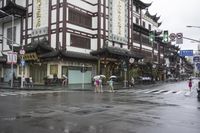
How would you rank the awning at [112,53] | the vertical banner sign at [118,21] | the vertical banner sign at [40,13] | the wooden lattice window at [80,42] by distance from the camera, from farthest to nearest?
the vertical banner sign at [118,21] → the awning at [112,53] → the vertical banner sign at [40,13] → the wooden lattice window at [80,42]

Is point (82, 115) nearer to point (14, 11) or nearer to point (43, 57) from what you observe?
point (43, 57)

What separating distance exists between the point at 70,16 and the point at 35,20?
6448mm

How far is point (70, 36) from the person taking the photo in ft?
153

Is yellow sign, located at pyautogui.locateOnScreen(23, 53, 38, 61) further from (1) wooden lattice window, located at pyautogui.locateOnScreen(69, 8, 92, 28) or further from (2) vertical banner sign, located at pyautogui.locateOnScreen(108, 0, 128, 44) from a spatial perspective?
(2) vertical banner sign, located at pyautogui.locateOnScreen(108, 0, 128, 44)

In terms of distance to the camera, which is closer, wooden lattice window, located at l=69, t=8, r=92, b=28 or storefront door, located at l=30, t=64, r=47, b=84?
wooden lattice window, located at l=69, t=8, r=92, b=28

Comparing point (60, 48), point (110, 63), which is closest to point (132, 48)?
point (110, 63)

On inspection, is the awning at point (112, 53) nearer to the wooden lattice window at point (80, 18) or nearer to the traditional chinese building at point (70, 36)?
the traditional chinese building at point (70, 36)

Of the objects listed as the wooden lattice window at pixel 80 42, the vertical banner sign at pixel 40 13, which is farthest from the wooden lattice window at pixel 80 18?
the vertical banner sign at pixel 40 13

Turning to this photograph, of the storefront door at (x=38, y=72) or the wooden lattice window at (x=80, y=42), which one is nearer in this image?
the wooden lattice window at (x=80, y=42)

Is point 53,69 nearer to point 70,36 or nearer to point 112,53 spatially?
point 70,36

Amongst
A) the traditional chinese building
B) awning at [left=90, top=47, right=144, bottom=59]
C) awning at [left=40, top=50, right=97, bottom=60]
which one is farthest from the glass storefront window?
awning at [left=90, top=47, right=144, bottom=59]

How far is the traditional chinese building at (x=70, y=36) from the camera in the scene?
151 feet

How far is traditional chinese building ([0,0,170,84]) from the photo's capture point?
45.9 metres

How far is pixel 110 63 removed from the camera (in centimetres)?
5447
